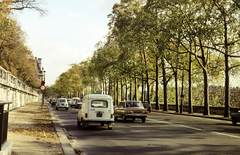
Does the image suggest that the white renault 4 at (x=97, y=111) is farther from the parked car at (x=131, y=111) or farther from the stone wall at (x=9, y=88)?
the stone wall at (x=9, y=88)


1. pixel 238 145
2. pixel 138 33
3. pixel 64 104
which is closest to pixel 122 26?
pixel 138 33

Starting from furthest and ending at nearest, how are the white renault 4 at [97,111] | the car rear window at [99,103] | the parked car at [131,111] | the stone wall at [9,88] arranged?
the stone wall at [9,88]
the parked car at [131,111]
the car rear window at [99,103]
the white renault 4 at [97,111]

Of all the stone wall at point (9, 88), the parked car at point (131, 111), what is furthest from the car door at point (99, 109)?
the stone wall at point (9, 88)

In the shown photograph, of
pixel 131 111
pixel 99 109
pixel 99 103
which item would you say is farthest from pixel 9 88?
pixel 99 109

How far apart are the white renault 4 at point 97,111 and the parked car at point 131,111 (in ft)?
16.5

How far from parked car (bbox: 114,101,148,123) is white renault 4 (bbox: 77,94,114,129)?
5016 mm

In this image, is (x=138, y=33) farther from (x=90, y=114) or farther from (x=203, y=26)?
(x=90, y=114)

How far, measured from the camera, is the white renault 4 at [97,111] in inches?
657

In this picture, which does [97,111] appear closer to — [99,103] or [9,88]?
[99,103]

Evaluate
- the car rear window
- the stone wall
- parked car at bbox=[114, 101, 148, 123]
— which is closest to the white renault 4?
the car rear window

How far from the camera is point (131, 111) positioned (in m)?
22.0

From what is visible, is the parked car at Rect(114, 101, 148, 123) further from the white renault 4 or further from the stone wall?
the stone wall

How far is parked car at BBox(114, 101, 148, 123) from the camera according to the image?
72.3 ft

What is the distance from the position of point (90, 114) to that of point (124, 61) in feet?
109
